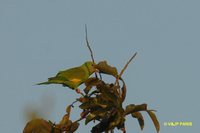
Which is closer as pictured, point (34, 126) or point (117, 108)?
point (117, 108)

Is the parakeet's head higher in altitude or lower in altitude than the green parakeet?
higher

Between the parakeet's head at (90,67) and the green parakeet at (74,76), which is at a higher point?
the parakeet's head at (90,67)

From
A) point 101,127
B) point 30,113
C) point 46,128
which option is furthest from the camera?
point 30,113

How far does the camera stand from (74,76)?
3027 mm

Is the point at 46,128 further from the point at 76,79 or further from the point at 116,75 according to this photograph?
the point at 116,75

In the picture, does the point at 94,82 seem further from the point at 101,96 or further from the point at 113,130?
the point at 113,130

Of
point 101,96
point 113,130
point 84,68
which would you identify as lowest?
point 113,130

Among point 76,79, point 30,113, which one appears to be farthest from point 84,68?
point 30,113

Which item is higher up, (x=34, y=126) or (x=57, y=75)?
(x=57, y=75)

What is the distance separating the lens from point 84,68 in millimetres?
3031

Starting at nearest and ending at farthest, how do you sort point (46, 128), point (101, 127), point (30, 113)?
point (101, 127)
point (46, 128)
point (30, 113)

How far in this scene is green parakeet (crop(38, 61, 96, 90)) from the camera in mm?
3006

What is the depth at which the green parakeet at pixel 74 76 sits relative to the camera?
301 cm

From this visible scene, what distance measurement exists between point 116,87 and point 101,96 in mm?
111
